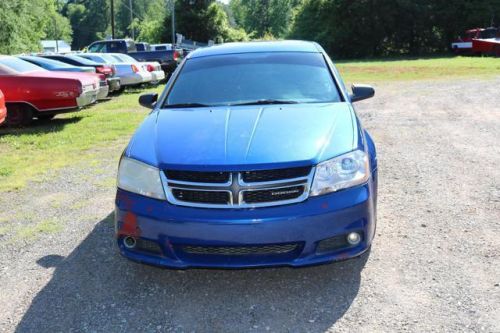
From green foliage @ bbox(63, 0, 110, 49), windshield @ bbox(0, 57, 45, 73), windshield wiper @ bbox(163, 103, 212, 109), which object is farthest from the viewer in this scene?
green foliage @ bbox(63, 0, 110, 49)

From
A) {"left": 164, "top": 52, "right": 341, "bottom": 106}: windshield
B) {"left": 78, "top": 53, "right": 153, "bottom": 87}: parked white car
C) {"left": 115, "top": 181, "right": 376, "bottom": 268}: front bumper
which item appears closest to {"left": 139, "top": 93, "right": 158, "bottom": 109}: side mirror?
{"left": 164, "top": 52, "right": 341, "bottom": 106}: windshield

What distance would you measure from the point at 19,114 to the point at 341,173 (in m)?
8.94

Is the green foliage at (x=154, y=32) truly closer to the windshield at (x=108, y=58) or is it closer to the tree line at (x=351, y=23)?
the tree line at (x=351, y=23)

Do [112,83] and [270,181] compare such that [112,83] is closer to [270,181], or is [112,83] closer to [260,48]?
[260,48]

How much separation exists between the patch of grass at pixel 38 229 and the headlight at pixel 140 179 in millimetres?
1568

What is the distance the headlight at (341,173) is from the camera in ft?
10.9

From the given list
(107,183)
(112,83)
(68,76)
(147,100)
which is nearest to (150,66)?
(112,83)

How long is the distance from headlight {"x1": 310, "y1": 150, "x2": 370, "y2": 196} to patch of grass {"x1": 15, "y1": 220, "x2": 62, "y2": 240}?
273 centimetres

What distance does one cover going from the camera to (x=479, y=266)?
3.80m

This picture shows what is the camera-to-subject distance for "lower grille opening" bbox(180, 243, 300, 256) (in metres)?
3.29

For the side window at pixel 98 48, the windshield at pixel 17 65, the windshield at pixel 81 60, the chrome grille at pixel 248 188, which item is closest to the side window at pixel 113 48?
the side window at pixel 98 48

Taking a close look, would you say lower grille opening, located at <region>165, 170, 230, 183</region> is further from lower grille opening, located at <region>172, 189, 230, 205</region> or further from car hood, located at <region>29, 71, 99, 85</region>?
car hood, located at <region>29, 71, 99, 85</region>

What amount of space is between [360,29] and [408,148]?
41897 millimetres

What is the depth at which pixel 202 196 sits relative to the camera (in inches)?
131
